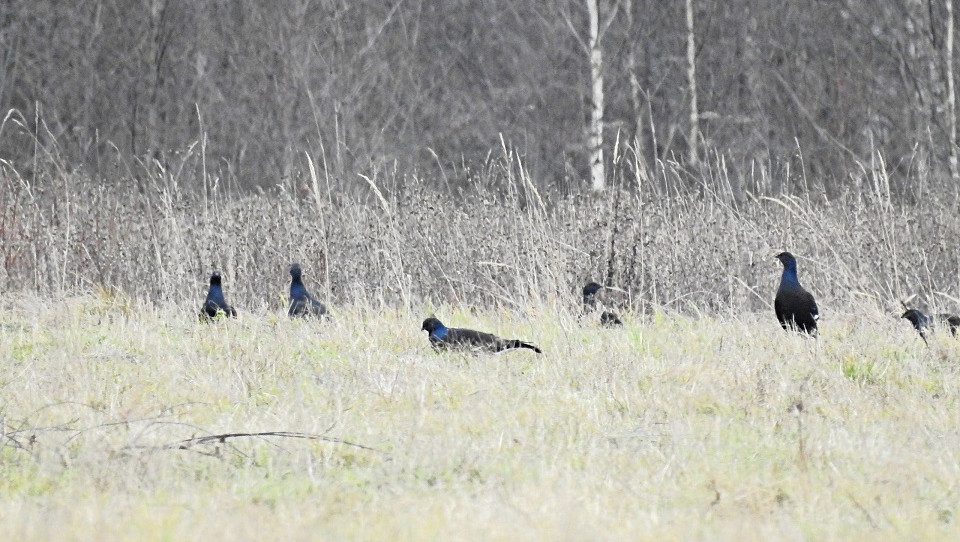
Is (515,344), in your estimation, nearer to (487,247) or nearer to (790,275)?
(790,275)

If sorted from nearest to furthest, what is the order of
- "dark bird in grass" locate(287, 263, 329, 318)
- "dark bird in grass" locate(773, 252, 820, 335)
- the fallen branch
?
the fallen branch < "dark bird in grass" locate(773, 252, 820, 335) < "dark bird in grass" locate(287, 263, 329, 318)

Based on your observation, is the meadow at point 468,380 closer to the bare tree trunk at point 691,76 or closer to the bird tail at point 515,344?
the bird tail at point 515,344

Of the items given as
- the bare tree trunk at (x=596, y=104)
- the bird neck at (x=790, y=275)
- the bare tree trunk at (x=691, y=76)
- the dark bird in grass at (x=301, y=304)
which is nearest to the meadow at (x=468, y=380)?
the dark bird in grass at (x=301, y=304)

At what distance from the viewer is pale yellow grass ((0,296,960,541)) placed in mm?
3115

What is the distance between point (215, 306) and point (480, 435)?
3271 mm

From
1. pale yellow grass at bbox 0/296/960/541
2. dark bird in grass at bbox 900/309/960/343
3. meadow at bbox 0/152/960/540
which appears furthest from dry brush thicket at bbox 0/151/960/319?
pale yellow grass at bbox 0/296/960/541

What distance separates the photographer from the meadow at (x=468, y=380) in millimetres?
3258

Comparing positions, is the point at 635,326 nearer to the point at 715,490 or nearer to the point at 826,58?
the point at 715,490

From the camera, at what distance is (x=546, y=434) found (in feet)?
13.7

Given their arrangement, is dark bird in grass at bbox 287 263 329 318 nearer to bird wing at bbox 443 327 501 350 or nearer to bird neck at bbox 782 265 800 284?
bird wing at bbox 443 327 501 350

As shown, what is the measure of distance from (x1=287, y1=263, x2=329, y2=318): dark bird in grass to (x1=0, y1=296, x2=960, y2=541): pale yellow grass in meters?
0.60

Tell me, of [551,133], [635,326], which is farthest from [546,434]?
[551,133]

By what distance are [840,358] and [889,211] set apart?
2.97 meters

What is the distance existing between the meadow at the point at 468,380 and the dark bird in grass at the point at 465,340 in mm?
60
